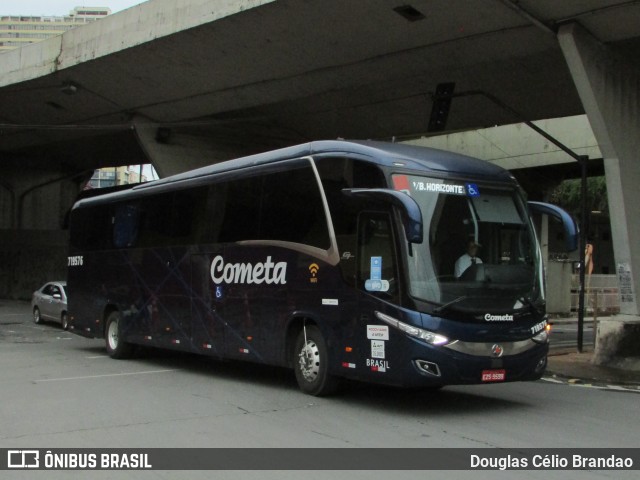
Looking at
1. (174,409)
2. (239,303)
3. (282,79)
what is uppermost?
(282,79)

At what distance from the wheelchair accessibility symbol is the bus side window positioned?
1.23 m

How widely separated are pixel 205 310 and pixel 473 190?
17.6 ft

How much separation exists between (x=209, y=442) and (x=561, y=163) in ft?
78.6

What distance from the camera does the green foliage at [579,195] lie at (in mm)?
40531

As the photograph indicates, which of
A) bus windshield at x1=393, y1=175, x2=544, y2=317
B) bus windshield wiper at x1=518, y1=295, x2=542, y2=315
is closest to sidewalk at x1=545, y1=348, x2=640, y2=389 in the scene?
bus windshield wiper at x1=518, y1=295, x2=542, y2=315

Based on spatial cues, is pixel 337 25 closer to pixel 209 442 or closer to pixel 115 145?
pixel 209 442

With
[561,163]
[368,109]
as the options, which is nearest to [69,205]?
[368,109]

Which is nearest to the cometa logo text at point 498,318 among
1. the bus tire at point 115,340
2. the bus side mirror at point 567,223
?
the bus side mirror at point 567,223

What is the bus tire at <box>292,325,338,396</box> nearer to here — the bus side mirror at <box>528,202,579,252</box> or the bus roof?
the bus roof

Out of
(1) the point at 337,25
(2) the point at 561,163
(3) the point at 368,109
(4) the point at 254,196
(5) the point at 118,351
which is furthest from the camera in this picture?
(2) the point at 561,163

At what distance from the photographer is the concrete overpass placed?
50.3 ft

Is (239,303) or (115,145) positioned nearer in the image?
(239,303)

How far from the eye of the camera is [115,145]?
36.9 metres
